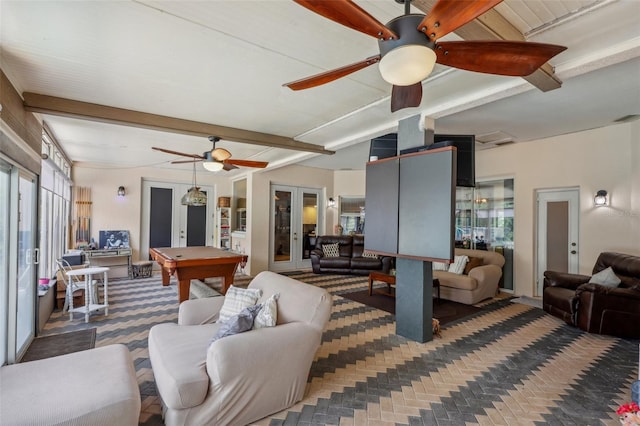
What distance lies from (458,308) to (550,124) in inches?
127

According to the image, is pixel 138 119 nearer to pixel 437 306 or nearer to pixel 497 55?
pixel 497 55

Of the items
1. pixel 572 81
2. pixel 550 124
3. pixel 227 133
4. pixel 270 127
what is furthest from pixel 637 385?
pixel 227 133

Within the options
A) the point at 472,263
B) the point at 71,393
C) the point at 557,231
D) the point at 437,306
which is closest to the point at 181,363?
the point at 71,393

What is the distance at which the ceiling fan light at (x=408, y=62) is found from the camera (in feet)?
5.03

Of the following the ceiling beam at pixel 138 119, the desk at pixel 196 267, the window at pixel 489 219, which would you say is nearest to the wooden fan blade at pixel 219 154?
the ceiling beam at pixel 138 119

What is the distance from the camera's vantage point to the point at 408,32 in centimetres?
155

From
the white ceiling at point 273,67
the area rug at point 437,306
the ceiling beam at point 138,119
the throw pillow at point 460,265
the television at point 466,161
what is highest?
the white ceiling at point 273,67

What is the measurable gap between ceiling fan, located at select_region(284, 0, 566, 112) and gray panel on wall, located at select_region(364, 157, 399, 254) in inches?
74.6

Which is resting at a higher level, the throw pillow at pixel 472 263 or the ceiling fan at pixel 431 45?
the ceiling fan at pixel 431 45

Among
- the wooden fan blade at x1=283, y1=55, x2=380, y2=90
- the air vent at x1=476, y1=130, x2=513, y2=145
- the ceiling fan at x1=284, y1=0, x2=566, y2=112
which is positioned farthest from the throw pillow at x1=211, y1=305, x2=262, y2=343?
the air vent at x1=476, y1=130, x2=513, y2=145

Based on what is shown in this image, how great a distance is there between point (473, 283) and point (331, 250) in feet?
12.4

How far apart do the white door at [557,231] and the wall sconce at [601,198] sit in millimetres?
351

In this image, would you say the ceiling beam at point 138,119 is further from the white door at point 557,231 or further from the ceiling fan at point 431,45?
the white door at point 557,231

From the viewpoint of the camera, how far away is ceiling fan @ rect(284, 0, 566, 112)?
1334 mm
